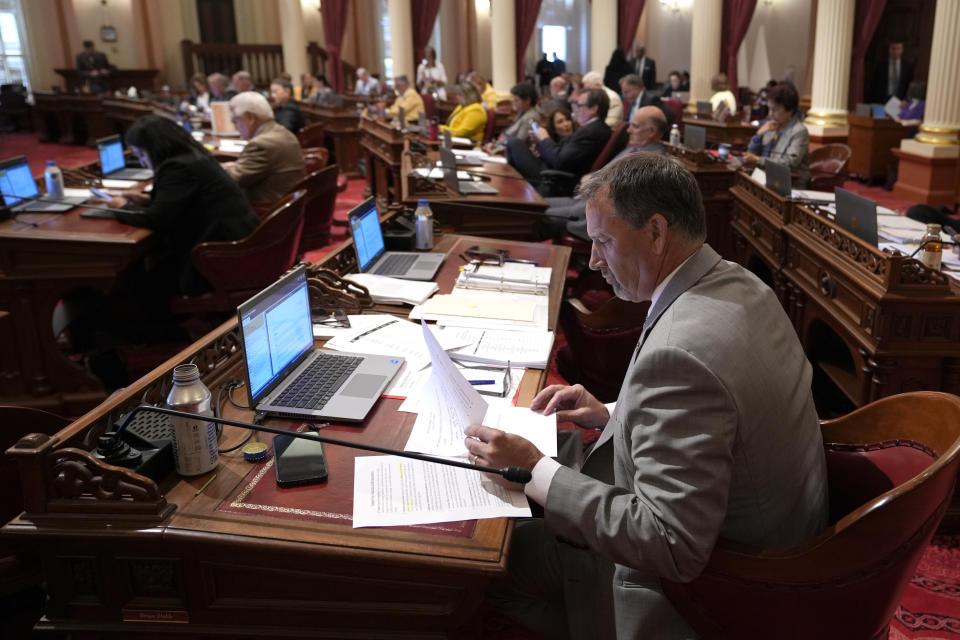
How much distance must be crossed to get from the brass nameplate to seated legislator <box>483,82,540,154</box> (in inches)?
192

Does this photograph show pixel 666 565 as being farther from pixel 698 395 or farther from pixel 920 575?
pixel 920 575

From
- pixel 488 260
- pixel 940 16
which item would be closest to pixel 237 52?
pixel 940 16

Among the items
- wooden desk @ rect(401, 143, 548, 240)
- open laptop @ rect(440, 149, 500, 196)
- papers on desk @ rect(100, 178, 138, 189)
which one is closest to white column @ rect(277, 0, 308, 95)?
papers on desk @ rect(100, 178, 138, 189)

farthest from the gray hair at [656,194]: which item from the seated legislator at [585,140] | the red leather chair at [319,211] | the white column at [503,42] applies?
the white column at [503,42]

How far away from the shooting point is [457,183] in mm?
4430

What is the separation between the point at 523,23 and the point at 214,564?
1456 cm

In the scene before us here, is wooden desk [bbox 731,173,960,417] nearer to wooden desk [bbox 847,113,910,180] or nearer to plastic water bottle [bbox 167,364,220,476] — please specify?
plastic water bottle [bbox 167,364,220,476]

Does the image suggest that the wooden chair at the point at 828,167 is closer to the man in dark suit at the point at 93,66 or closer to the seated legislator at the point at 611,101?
the seated legislator at the point at 611,101

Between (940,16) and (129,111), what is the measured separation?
32.3ft

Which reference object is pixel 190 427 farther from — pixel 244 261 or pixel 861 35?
pixel 861 35

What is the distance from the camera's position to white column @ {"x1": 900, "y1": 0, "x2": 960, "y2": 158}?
6.76 metres

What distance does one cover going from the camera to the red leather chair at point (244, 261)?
3.58 m

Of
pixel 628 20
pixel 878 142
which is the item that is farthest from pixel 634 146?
pixel 628 20

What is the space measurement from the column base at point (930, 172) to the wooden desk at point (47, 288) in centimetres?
667
